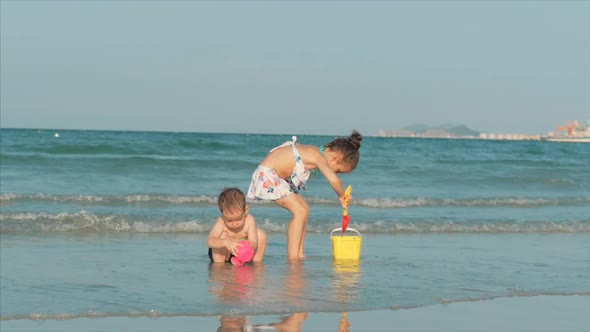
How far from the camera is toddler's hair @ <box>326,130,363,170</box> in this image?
26.0ft

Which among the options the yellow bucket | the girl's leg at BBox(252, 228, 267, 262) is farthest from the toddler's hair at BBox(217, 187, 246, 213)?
the yellow bucket

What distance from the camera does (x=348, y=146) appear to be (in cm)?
795

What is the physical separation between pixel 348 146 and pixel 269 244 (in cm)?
203

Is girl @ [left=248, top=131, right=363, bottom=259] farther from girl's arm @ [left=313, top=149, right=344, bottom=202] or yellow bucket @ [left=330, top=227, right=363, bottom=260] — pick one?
yellow bucket @ [left=330, top=227, right=363, bottom=260]

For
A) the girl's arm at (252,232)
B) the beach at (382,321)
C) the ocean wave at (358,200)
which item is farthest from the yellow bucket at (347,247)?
the ocean wave at (358,200)

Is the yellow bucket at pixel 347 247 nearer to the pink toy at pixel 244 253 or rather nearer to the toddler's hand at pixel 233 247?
the pink toy at pixel 244 253

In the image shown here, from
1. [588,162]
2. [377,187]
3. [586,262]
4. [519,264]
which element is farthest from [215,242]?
[588,162]

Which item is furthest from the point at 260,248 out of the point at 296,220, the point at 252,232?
the point at 296,220

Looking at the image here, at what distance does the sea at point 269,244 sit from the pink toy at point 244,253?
0.09 meters

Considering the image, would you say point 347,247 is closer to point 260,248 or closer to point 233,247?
point 260,248

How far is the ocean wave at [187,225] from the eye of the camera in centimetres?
1042

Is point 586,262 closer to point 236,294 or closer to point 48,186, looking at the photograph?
point 236,294

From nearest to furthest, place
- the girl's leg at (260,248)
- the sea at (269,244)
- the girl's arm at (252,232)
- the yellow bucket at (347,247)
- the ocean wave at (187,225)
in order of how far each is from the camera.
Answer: the sea at (269,244) < the girl's arm at (252,232) < the girl's leg at (260,248) < the yellow bucket at (347,247) < the ocean wave at (187,225)

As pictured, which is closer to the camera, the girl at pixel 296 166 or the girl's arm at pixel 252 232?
the girl's arm at pixel 252 232
